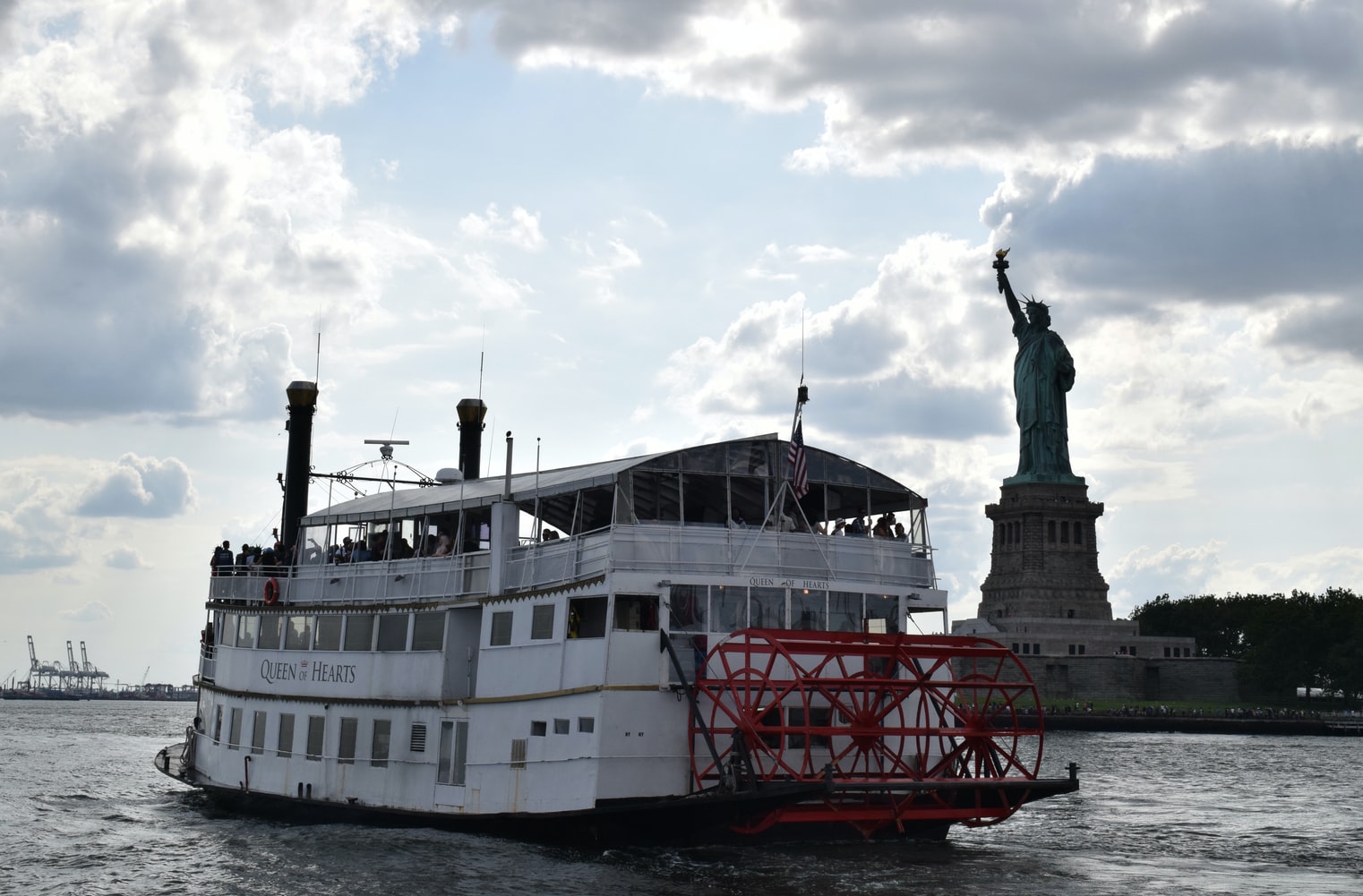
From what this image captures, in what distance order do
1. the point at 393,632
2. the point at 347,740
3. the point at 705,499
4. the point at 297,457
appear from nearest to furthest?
the point at 705,499 → the point at 393,632 → the point at 347,740 → the point at 297,457

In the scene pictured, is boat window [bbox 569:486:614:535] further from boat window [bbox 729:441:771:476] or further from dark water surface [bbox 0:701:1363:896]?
dark water surface [bbox 0:701:1363:896]

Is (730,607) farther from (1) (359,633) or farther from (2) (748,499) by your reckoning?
(1) (359,633)

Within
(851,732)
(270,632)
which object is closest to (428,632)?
(270,632)

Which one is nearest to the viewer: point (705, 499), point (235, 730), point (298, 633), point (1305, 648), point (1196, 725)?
point (705, 499)

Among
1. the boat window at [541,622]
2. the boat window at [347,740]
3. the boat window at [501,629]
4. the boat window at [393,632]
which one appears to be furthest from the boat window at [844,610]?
the boat window at [347,740]

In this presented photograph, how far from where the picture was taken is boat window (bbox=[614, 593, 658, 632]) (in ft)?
82.7

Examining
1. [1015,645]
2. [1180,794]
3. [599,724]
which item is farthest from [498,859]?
[1015,645]

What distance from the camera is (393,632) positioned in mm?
29922

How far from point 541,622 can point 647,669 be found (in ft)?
8.61

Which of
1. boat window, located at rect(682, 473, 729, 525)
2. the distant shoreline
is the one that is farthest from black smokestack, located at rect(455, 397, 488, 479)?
the distant shoreline

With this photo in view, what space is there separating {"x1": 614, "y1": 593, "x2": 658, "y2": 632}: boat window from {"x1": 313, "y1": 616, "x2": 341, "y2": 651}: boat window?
851 centimetres

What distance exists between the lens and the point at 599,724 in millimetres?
24484

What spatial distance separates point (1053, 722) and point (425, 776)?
251 feet

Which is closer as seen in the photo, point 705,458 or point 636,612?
point 636,612
